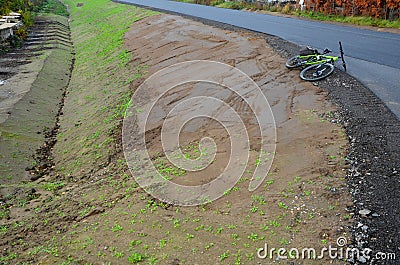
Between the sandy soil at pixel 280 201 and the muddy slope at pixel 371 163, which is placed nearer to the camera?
the muddy slope at pixel 371 163

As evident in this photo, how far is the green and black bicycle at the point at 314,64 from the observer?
39.7 ft

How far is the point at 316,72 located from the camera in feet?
40.0

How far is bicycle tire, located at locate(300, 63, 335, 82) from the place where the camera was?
12.0 m

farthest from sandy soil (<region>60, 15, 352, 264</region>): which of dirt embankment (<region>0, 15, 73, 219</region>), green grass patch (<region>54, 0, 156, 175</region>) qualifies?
dirt embankment (<region>0, 15, 73, 219</region>)

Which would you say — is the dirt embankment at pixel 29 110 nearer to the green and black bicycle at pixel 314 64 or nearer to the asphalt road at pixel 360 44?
the green and black bicycle at pixel 314 64

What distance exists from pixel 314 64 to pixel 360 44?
16.9 ft

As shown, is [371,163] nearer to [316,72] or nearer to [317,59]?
[316,72]

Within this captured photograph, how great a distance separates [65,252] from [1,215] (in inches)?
126

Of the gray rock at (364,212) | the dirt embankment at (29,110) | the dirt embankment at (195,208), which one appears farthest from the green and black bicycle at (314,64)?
the dirt embankment at (29,110)

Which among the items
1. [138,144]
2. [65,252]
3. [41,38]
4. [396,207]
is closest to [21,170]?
[138,144]

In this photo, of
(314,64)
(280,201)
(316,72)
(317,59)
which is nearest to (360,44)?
(317,59)

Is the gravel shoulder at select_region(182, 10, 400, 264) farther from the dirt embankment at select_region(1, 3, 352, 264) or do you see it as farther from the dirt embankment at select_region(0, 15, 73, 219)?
the dirt embankment at select_region(0, 15, 73, 219)

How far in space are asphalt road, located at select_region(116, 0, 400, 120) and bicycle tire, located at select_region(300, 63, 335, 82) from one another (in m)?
0.81

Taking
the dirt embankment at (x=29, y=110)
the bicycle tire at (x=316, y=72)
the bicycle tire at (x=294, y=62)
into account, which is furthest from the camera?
the bicycle tire at (x=294, y=62)
